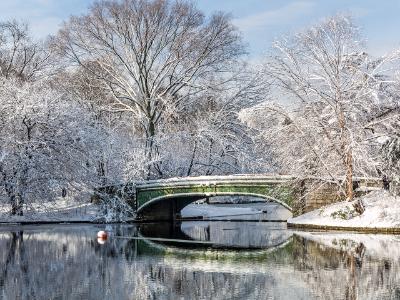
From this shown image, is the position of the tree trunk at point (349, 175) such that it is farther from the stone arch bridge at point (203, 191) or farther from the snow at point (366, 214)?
the stone arch bridge at point (203, 191)

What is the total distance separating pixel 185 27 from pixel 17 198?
1521 cm

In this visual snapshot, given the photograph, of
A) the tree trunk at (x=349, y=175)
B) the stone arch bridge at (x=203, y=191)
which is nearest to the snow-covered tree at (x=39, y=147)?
the stone arch bridge at (x=203, y=191)

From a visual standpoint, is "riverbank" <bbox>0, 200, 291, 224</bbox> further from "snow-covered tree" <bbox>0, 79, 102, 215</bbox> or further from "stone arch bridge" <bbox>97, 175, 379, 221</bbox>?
"stone arch bridge" <bbox>97, 175, 379, 221</bbox>

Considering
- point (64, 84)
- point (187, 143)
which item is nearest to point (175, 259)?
point (187, 143)

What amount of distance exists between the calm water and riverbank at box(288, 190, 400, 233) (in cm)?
207

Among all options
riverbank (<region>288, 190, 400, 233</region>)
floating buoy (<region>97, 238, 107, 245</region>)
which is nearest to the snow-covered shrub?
riverbank (<region>288, 190, 400, 233</region>)

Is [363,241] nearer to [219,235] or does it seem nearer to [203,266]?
[219,235]

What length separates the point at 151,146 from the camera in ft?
152

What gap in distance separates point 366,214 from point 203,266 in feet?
47.2

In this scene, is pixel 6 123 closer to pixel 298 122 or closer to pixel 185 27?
pixel 185 27

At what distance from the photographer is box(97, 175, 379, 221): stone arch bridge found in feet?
120

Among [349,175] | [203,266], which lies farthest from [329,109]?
[203,266]

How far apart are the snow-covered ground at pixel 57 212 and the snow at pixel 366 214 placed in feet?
48.0

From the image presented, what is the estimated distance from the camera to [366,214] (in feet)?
108
